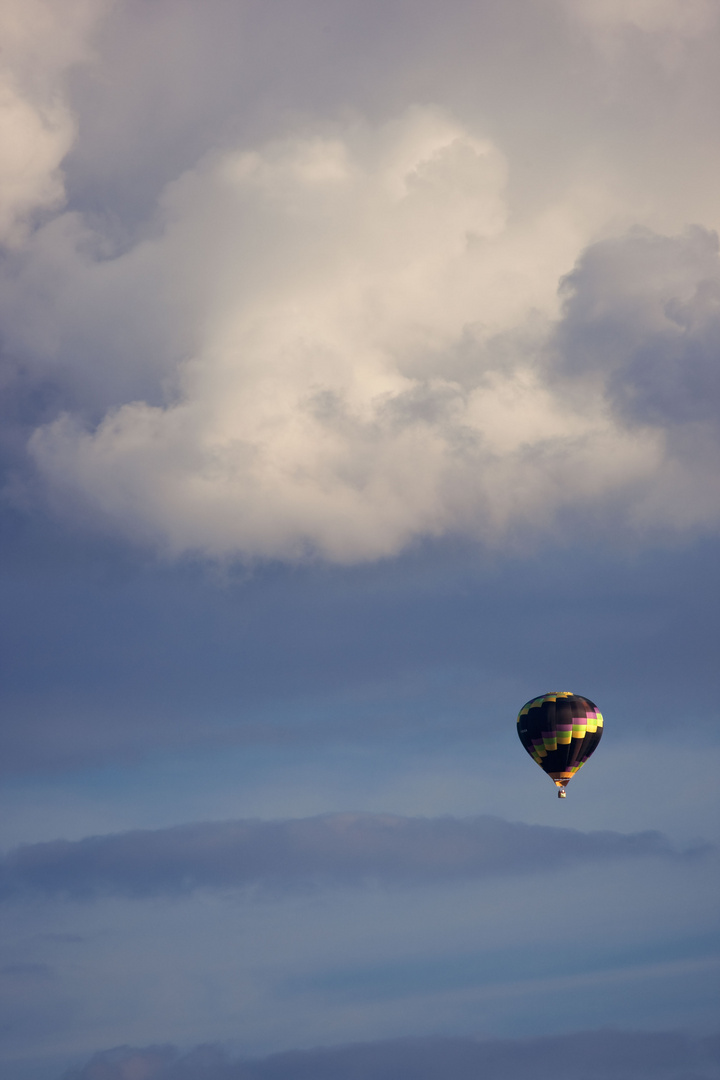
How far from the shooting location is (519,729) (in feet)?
484

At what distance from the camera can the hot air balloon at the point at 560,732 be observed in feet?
468

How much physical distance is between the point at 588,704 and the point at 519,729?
9.63 m

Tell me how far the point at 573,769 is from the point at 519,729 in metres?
8.62

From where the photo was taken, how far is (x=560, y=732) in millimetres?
142000

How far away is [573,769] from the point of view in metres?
146

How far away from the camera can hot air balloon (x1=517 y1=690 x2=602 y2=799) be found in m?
142

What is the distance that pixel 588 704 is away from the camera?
479 feet

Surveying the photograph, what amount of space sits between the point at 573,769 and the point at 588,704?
875cm
